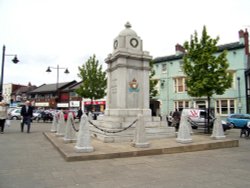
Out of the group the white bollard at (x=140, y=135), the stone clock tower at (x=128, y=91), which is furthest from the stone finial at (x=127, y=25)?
the white bollard at (x=140, y=135)

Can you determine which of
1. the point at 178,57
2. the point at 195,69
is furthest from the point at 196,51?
the point at 178,57

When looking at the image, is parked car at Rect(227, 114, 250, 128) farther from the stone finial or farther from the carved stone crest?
the stone finial

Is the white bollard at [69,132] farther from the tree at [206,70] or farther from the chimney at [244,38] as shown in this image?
the chimney at [244,38]

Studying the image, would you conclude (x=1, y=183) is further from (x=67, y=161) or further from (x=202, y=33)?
Answer: (x=202, y=33)

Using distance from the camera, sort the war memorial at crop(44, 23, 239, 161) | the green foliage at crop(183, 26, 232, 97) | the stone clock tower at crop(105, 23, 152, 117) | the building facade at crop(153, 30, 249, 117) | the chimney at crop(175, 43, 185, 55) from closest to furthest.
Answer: the war memorial at crop(44, 23, 239, 161) < the stone clock tower at crop(105, 23, 152, 117) < the green foliage at crop(183, 26, 232, 97) < the building facade at crop(153, 30, 249, 117) < the chimney at crop(175, 43, 185, 55)

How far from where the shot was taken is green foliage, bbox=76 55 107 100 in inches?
1178

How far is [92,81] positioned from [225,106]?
18.2 meters

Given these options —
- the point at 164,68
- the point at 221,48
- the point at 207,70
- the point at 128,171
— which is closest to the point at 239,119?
the point at 207,70

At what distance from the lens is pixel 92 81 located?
30.0 meters

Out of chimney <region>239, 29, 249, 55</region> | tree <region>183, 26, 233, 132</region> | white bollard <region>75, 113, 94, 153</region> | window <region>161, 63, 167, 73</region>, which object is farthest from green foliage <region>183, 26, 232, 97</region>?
window <region>161, 63, 167, 73</region>

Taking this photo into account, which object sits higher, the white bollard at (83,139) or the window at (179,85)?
the window at (179,85)

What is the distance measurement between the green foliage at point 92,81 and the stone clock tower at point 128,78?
61.0 ft

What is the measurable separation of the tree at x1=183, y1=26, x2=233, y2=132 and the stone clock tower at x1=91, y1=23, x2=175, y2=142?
5946 mm

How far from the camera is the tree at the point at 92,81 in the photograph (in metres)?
29.9
